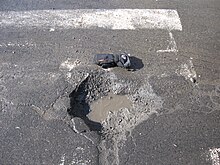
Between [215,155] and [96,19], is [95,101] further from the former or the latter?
[96,19]

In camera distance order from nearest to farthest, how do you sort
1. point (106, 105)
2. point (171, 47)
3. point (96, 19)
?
point (106, 105), point (171, 47), point (96, 19)

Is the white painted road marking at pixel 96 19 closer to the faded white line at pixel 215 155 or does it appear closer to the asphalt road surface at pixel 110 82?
the asphalt road surface at pixel 110 82

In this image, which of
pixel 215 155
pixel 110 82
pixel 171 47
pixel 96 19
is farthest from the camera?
pixel 96 19

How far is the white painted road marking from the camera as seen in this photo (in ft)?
28.5

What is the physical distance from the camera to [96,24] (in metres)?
8.74

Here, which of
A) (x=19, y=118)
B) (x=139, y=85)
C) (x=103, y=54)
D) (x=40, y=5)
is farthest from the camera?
(x=40, y=5)

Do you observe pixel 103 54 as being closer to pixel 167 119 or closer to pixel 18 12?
pixel 167 119

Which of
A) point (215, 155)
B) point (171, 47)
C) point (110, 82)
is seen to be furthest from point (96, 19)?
point (215, 155)

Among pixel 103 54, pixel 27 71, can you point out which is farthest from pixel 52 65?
pixel 103 54

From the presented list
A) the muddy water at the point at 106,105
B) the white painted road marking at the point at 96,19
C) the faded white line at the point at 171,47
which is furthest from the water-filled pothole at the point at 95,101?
the white painted road marking at the point at 96,19

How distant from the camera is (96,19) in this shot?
8906mm

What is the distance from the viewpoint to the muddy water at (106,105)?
21.4 feet

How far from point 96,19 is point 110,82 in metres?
2.49

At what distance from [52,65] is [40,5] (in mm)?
2630
